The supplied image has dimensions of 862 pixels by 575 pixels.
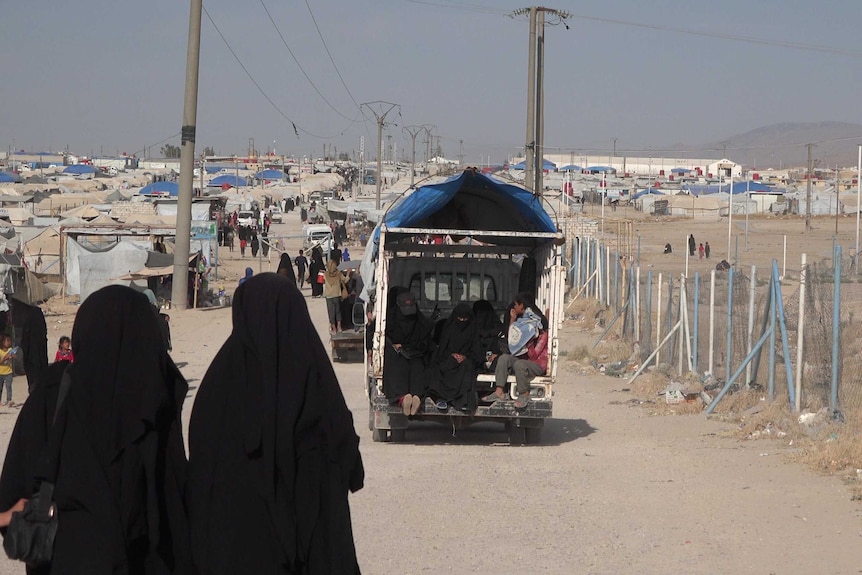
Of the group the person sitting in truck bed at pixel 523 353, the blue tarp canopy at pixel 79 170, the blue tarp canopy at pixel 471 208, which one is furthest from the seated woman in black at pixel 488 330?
the blue tarp canopy at pixel 79 170

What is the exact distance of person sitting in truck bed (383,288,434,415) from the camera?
1172 centimetres

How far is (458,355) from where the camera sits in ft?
38.8

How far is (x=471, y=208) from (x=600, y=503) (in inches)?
233

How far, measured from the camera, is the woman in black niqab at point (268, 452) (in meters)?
4.30

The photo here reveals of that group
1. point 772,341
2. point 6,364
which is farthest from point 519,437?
point 6,364

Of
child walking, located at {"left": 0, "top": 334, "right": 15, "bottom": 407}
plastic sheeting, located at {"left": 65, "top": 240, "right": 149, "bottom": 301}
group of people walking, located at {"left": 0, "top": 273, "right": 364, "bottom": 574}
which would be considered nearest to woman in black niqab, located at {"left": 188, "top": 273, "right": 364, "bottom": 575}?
group of people walking, located at {"left": 0, "top": 273, "right": 364, "bottom": 574}

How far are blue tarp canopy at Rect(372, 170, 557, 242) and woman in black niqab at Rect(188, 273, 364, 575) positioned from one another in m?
8.45

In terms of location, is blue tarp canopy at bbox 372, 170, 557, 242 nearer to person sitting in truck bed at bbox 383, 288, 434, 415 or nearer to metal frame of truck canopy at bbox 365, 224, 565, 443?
metal frame of truck canopy at bbox 365, 224, 565, 443

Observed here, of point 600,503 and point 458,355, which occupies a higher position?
point 458,355

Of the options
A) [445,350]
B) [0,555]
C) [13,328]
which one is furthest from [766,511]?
[13,328]

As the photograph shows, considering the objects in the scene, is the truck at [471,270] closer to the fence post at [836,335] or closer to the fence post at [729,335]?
the fence post at [729,335]

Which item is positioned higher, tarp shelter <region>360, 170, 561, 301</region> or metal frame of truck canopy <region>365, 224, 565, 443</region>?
tarp shelter <region>360, 170, 561, 301</region>

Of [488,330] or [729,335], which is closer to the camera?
[488,330]

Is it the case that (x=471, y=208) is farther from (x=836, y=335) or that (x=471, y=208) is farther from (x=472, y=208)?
(x=836, y=335)
